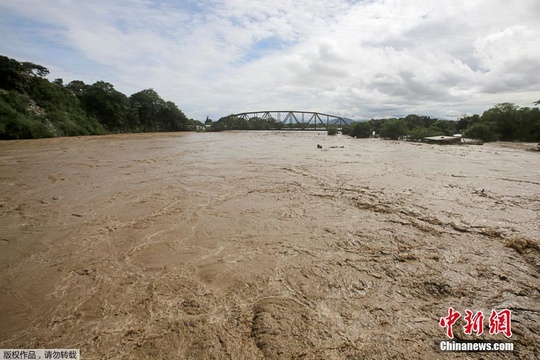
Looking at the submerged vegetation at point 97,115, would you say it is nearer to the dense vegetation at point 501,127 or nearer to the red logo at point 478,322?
the dense vegetation at point 501,127

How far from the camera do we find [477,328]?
2.40 meters

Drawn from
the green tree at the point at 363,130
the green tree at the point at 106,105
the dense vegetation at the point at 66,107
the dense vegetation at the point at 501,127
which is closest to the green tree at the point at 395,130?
the dense vegetation at the point at 501,127

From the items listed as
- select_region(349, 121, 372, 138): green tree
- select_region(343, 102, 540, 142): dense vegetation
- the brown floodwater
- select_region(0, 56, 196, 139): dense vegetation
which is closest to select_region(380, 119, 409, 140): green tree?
select_region(343, 102, 540, 142): dense vegetation

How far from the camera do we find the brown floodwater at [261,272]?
229cm

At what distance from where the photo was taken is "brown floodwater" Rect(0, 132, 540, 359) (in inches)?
90.0

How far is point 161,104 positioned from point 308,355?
67.4 m

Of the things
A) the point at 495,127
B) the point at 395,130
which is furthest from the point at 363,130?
the point at 495,127

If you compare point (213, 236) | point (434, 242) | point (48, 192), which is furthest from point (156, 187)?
point (434, 242)

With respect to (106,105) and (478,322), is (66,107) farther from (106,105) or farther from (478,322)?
(478,322)

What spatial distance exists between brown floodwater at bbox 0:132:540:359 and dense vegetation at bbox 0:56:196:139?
3067cm

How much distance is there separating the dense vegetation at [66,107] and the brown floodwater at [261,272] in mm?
30672

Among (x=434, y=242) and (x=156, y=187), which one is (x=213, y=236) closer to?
(x=434, y=242)

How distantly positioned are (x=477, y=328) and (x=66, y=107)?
52088mm

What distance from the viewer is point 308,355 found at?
2129 mm
